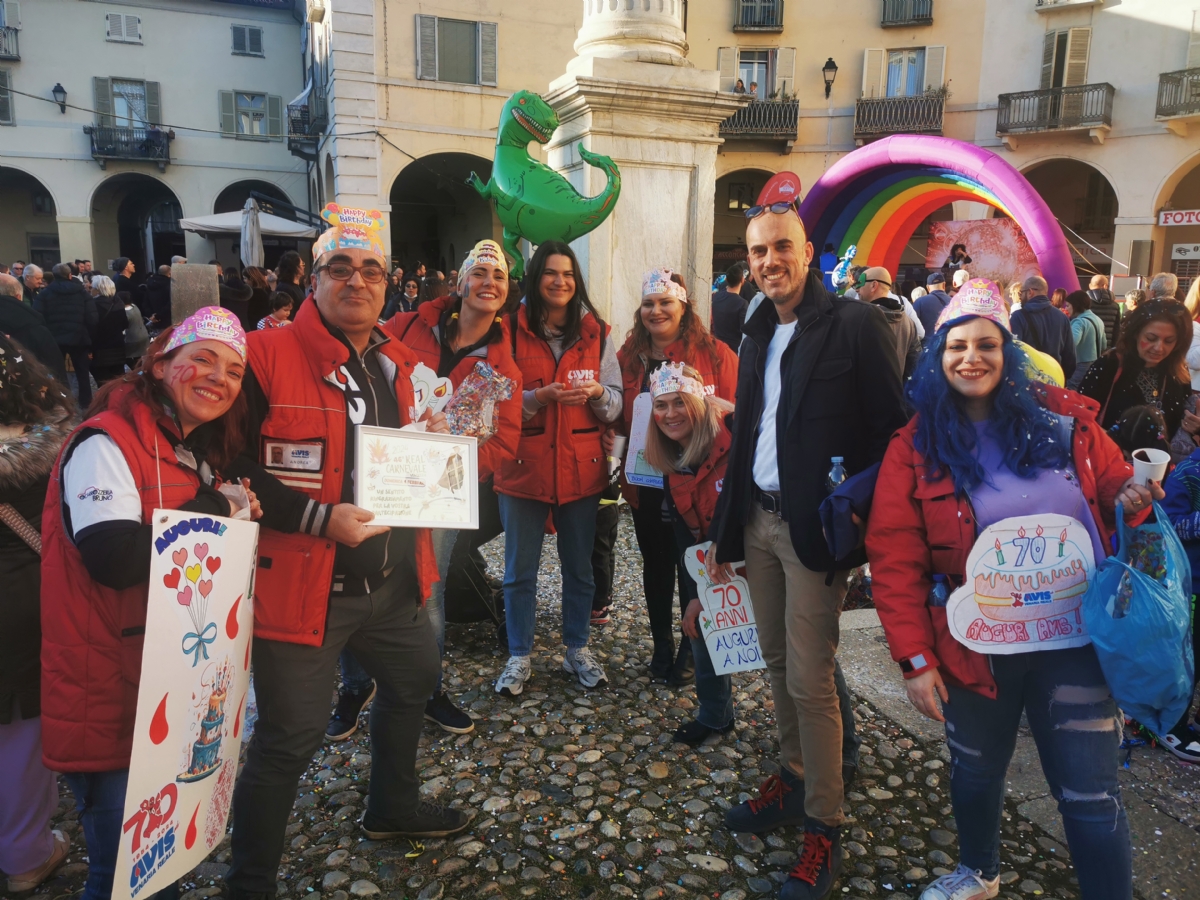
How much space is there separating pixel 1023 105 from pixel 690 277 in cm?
2026

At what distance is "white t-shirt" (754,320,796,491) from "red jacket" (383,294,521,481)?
1.07 meters

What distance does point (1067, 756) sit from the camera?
6.81ft

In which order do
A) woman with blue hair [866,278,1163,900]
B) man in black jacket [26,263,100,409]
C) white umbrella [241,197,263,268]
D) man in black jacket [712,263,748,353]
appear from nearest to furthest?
1. woman with blue hair [866,278,1163,900]
2. man in black jacket [712,263,748,353]
3. man in black jacket [26,263,100,409]
4. white umbrella [241,197,263,268]

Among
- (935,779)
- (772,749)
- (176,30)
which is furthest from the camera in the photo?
(176,30)

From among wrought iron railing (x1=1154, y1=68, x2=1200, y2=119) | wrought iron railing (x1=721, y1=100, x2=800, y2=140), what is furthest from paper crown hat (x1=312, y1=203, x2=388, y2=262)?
wrought iron railing (x1=1154, y1=68, x2=1200, y2=119)

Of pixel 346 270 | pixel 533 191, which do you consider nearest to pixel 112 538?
pixel 346 270

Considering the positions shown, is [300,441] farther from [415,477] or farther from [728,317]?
[728,317]

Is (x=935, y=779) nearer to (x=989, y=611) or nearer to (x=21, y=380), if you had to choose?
(x=989, y=611)

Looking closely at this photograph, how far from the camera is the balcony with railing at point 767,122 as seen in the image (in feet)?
76.3

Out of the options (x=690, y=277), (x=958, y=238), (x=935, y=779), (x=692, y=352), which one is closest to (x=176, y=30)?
(x=958, y=238)

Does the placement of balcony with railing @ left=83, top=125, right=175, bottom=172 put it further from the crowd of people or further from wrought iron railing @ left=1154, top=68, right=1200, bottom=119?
wrought iron railing @ left=1154, top=68, right=1200, bottom=119

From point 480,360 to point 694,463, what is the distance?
38.1 inches

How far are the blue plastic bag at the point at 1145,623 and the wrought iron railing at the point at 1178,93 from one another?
22840mm

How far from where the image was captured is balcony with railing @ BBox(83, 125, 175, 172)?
24.5 metres
